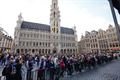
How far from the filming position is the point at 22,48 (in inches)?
2037

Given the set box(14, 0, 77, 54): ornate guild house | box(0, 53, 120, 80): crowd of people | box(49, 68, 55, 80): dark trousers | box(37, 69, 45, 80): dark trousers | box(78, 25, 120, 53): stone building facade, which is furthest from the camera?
box(14, 0, 77, 54): ornate guild house

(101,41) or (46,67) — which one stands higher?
(101,41)

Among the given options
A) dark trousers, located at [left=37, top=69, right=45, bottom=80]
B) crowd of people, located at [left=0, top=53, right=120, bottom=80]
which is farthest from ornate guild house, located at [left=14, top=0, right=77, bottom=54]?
dark trousers, located at [left=37, top=69, right=45, bottom=80]

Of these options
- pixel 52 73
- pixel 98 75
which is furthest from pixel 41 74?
pixel 98 75

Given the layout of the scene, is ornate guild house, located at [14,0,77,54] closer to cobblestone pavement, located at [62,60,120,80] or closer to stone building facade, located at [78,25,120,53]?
stone building facade, located at [78,25,120,53]

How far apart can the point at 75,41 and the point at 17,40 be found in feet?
126

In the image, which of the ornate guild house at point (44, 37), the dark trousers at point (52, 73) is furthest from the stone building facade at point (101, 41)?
the dark trousers at point (52, 73)

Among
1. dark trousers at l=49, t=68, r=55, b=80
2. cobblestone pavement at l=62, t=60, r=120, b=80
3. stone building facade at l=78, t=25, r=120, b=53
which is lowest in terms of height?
cobblestone pavement at l=62, t=60, r=120, b=80

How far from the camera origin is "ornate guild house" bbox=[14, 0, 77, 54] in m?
53.3

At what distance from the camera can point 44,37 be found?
5981 centimetres

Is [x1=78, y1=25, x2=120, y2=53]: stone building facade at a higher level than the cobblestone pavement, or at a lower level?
higher

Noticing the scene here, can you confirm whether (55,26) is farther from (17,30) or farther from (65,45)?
(17,30)

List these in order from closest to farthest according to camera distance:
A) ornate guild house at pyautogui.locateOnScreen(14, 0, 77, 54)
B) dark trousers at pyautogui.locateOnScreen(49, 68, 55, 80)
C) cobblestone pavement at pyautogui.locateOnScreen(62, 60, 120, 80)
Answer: cobblestone pavement at pyautogui.locateOnScreen(62, 60, 120, 80)
dark trousers at pyautogui.locateOnScreen(49, 68, 55, 80)
ornate guild house at pyautogui.locateOnScreen(14, 0, 77, 54)

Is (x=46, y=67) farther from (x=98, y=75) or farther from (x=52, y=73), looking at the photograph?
(x=98, y=75)
